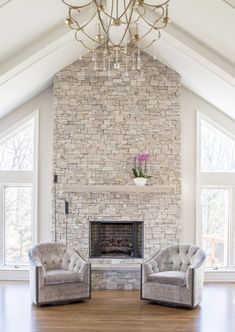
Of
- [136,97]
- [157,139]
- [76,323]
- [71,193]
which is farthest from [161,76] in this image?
[76,323]

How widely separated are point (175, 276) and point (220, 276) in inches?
80.4

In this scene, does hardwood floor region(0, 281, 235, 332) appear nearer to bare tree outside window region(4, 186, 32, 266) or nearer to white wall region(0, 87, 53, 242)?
bare tree outside window region(4, 186, 32, 266)

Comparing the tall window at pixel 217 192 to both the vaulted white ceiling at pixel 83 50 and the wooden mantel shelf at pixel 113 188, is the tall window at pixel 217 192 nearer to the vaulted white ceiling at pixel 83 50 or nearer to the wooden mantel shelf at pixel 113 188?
the vaulted white ceiling at pixel 83 50

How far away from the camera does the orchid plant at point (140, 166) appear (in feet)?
25.6

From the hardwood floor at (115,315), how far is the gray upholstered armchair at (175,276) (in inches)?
6.3

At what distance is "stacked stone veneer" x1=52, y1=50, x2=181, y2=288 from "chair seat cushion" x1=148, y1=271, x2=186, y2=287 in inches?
39.8

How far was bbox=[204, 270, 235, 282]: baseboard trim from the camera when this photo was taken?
8.34 m

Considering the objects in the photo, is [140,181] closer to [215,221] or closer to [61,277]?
[215,221]

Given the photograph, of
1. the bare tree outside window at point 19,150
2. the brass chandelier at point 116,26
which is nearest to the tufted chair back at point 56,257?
the bare tree outside window at point 19,150

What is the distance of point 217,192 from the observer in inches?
336

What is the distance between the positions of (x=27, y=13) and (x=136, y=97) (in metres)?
3.28

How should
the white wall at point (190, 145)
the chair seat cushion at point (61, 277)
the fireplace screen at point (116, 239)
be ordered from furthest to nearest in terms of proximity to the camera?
the white wall at point (190, 145), the fireplace screen at point (116, 239), the chair seat cushion at point (61, 277)

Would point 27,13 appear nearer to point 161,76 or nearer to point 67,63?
point 67,63

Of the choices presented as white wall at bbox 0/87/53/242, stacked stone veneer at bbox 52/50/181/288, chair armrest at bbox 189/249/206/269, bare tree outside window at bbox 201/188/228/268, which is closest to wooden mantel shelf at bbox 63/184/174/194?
stacked stone veneer at bbox 52/50/181/288
